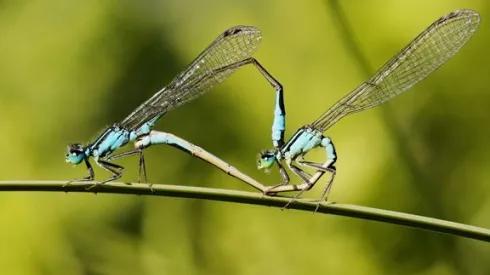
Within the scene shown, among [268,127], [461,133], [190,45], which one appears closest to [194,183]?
[268,127]

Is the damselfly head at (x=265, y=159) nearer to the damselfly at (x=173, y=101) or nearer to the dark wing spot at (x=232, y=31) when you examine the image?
the damselfly at (x=173, y=101)

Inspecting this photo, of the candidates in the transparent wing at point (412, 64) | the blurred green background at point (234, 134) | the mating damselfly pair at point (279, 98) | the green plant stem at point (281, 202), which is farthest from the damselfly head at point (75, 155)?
the blurred green background at point (234, 134)

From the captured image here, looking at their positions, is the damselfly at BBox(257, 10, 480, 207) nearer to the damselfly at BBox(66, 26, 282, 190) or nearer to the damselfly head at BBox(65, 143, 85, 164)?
the damselfly at BBox(66, 26, 282, 190)

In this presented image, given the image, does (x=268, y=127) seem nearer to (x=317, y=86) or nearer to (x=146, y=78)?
(x=317, y=86)

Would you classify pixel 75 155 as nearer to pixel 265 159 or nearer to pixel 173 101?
pixel 173 101

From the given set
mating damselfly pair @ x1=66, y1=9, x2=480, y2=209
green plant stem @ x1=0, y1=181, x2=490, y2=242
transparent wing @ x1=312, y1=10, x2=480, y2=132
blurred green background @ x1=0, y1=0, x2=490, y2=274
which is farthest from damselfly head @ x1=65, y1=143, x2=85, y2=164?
blurred green background @ x1=0, y1=0, x2=490, y2=274
